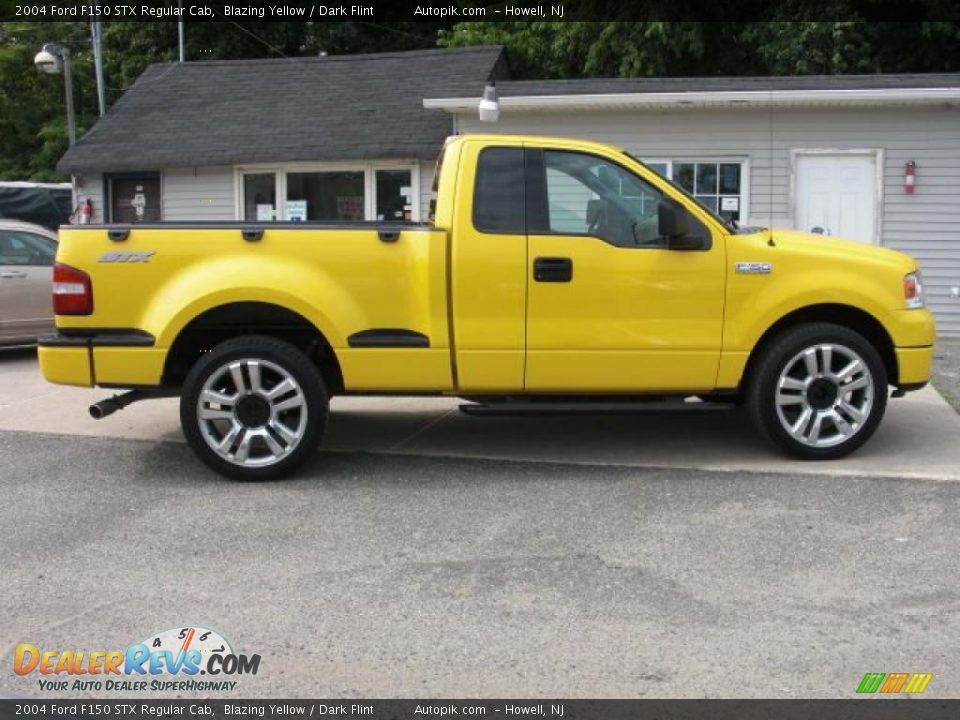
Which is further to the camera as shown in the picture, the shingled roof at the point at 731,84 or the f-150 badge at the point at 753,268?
the shingled roof at the point at 731,84

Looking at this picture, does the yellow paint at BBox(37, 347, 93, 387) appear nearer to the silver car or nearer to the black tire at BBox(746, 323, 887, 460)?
the black tire at BBox(746, 323, 887, 460)

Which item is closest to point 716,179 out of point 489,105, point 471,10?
point 489,105

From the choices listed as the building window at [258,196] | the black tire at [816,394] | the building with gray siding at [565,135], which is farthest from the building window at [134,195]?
the black tire at [816,394]

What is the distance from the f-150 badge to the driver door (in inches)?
4.7

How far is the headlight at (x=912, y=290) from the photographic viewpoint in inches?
239

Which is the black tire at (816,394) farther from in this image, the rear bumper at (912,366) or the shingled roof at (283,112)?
the shingled roof at (283,112)

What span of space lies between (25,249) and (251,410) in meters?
6.71

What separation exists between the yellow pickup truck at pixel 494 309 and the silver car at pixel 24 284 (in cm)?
551

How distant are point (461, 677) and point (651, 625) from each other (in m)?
0.86

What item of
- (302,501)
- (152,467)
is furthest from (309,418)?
(152,467)

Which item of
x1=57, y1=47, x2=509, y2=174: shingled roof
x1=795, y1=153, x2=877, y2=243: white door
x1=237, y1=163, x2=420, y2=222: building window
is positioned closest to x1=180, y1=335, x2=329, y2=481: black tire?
x1=57, y1=47, x2=509, y2=174: shingled roof

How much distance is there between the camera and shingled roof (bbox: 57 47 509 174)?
47.1ft

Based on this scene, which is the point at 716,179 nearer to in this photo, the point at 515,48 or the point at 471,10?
the point at 515,48

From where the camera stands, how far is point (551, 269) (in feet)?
19.0
